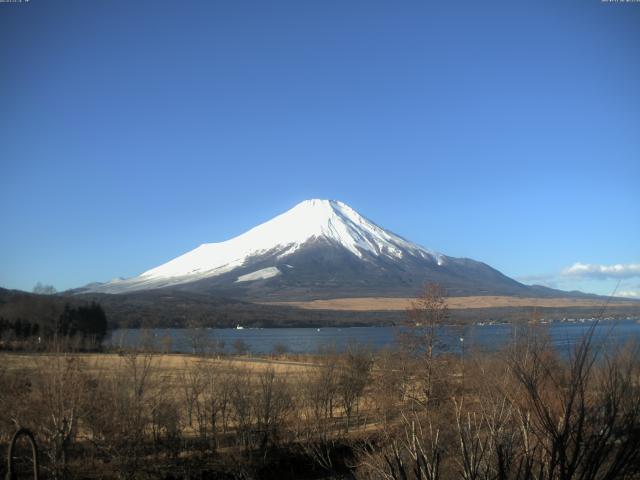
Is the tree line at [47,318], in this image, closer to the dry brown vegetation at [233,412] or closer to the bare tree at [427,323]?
the dry brown vegetation at [233,412]

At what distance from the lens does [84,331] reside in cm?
7719

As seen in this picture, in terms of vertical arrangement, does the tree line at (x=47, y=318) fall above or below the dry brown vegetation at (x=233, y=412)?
above

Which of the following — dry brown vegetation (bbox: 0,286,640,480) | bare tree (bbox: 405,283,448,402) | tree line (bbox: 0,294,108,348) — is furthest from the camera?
tree line (bbox: 0,294,108,348)

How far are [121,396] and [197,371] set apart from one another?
21.4 feet

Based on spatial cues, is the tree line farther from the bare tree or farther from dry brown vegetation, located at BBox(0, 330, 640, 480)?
the bare tree

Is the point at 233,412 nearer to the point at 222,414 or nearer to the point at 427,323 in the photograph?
the point at 222,414

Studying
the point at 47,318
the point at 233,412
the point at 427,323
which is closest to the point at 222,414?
the point at 233,412

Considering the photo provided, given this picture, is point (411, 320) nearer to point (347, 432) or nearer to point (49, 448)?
point (347, 432)

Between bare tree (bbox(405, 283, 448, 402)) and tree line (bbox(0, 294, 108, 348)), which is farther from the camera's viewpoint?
tree line (bbox(0, 294, 108, 348))

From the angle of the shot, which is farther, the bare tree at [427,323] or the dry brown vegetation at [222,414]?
the bare tree at [427,323]

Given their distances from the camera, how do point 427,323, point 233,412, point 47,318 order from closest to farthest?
point 233,412 → point 427,323 → point 47,318

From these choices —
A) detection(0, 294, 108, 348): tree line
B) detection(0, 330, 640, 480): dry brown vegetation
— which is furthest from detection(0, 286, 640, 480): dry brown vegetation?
detection(0, 294, 108, 348): tree line

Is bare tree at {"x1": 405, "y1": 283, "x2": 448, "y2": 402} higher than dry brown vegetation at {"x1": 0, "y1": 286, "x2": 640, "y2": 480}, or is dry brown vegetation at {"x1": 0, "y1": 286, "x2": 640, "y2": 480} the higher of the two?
bare tree at {"x1": 405, "y1": 283, "x2": 448, "y2": 402}

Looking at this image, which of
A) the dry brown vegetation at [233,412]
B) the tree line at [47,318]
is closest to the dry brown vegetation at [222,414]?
the dry brown vegetation at [233,412]
